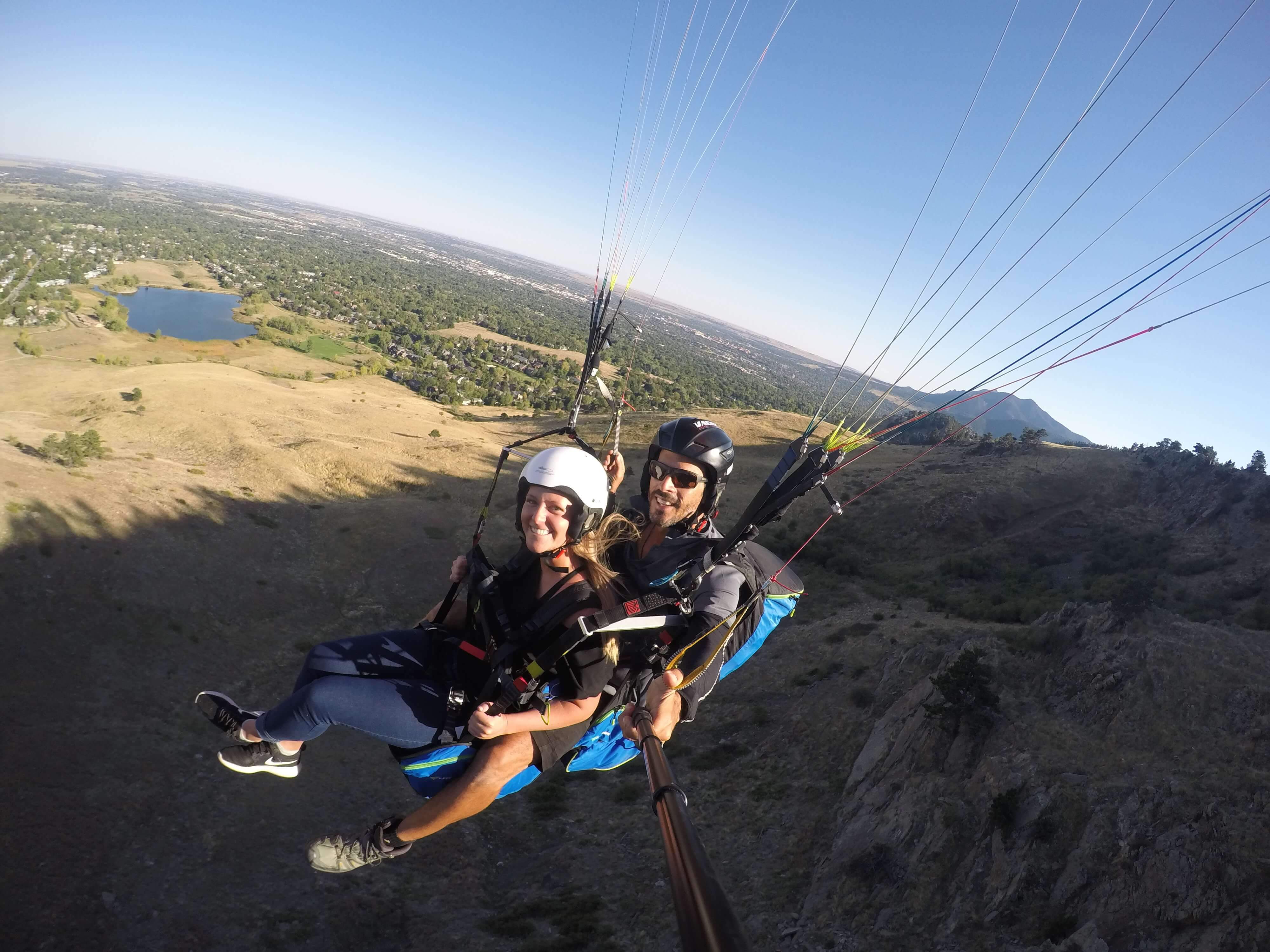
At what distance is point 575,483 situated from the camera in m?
4.23

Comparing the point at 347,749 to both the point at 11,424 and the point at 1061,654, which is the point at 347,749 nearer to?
the point at 1061,654

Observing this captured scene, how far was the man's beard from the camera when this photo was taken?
568 cm

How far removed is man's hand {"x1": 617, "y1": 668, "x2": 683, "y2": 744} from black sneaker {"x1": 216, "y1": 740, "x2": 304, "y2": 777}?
2.44 meters

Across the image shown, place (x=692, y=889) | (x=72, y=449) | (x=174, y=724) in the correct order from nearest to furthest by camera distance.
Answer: (x=692, y=889) → (x=174, y=724) → (x=72, y=449)

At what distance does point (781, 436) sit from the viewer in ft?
203

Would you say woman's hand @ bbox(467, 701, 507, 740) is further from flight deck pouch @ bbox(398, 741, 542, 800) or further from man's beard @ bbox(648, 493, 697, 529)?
man's beard @ bbox(648, 493, 697, 529)

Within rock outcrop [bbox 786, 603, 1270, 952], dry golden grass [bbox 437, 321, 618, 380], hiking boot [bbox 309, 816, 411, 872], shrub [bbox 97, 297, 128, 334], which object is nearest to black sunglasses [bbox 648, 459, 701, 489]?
hiking boot [bbox 309, 816, 411, 872]

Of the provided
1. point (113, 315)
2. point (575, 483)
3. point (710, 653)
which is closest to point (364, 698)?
point (575, 483)

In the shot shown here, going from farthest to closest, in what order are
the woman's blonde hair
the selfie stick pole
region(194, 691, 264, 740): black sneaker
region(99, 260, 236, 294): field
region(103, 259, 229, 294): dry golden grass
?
region(103, 259, 229, 294): dry golden grass, region(99, 260, 236, 294): field, region(194, 691, 264, 740): black sneaker, the woman's blonde hair, the selfie stick pole

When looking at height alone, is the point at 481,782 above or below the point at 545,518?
below

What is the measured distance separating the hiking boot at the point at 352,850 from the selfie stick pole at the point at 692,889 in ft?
9.52

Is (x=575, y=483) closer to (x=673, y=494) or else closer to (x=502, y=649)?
(x=502, y=649)

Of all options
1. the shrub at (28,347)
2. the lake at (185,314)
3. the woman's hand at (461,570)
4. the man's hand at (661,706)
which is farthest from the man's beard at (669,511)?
the lake at (185,314)

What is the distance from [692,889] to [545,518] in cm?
260
